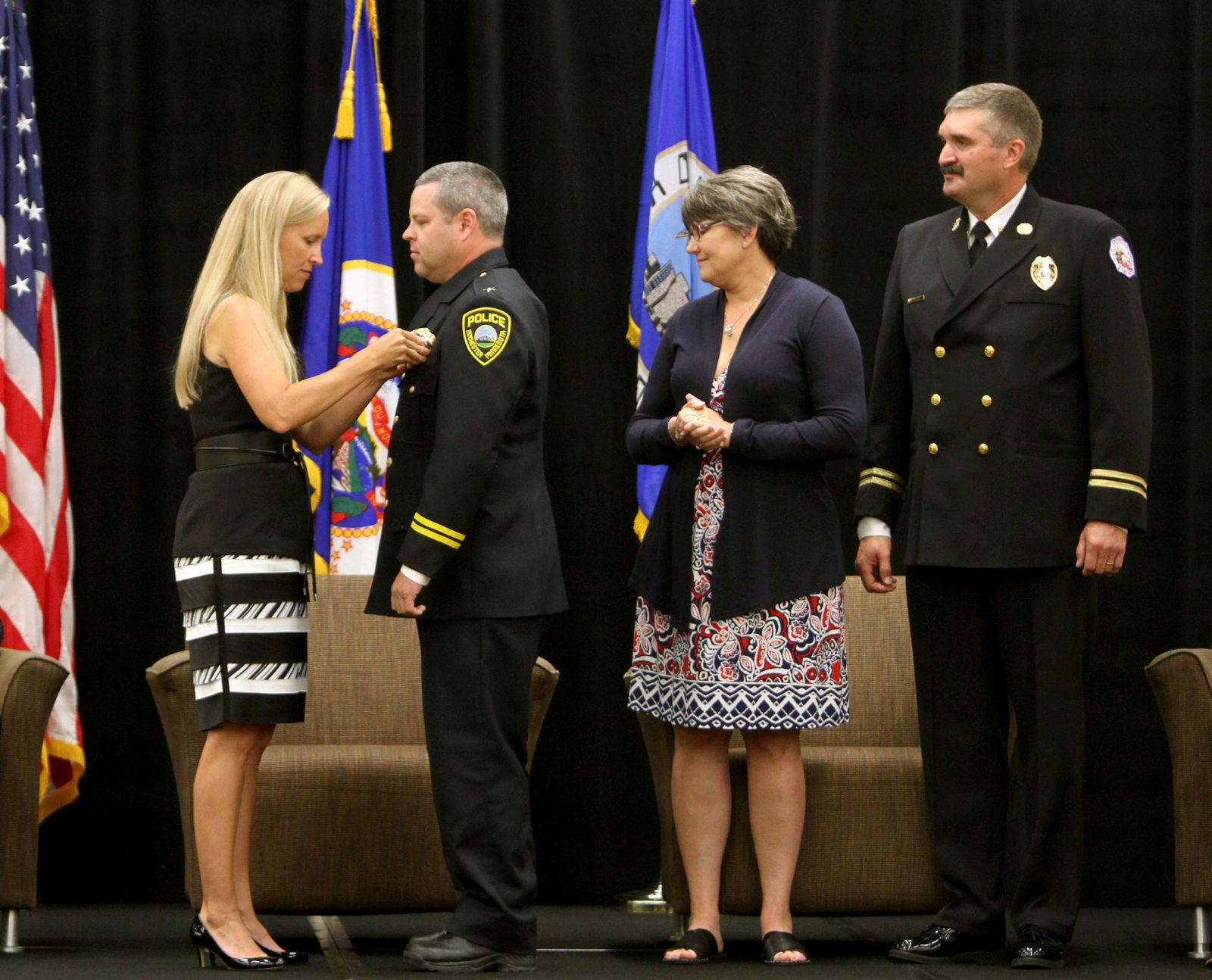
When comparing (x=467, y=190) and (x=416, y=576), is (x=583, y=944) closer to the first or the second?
(x=416, y=576)

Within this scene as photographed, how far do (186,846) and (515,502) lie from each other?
1100 mm

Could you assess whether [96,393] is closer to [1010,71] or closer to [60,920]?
[60,920]

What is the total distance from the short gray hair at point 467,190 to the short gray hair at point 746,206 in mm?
430

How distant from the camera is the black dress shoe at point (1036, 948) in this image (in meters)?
3.26

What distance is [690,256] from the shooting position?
4.60 m

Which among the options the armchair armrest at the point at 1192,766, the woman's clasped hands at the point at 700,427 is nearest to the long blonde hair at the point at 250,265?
the woman's clasped hands at the point at 700,427

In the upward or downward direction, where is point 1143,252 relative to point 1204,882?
upward

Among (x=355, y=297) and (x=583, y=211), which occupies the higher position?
(x=583, y=211)

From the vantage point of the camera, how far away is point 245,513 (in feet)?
10.6

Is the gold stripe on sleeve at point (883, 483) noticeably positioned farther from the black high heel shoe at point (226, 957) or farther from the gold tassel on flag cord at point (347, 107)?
the gold tassel on flag cord at point (347, 107)

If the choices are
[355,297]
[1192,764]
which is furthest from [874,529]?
[355,297]

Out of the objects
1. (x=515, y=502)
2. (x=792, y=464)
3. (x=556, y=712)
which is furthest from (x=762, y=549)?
(x=556, y=712)

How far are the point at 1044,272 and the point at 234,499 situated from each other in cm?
169

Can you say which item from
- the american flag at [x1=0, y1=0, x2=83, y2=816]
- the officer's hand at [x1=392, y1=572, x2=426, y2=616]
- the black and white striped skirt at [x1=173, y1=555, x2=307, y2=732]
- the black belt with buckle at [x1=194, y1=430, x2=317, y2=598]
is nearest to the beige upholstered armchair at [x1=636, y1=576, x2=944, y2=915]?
the officer's hand at [x1=392, y1=572, x2=426, y2=616]
